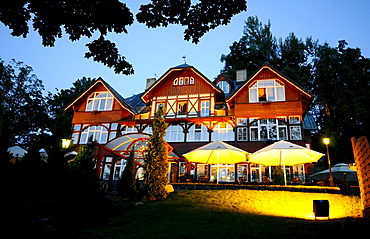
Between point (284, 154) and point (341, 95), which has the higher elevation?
point (341, 95)

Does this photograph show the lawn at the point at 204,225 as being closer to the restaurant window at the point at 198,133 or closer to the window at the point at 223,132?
the window at the point at 223,132

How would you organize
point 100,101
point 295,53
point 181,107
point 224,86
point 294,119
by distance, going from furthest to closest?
1. point 295,53
2. point 224,86
3. point 100,101
4. point 181,107
5. point 294,119

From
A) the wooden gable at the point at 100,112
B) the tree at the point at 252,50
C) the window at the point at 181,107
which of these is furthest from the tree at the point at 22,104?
the tree at the point at 252,50

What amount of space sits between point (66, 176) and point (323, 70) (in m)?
33.4

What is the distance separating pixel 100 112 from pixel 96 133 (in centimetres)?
207

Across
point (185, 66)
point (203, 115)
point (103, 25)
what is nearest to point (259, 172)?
point (203, 115)

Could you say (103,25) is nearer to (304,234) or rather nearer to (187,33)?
(187,33)

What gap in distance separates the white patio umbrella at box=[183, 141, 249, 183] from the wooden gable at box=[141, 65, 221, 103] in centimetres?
917

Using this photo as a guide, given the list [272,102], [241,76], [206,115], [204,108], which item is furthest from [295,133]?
[241,76]

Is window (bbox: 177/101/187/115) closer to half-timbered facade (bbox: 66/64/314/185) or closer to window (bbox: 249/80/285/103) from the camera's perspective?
half-timbered facade (bbox: 66/64/314/185)

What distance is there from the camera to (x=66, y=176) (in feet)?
24.4

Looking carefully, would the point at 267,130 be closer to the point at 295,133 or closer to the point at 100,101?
the point at 295,133

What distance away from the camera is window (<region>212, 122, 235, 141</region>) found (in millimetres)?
21531

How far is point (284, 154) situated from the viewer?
13.9m
